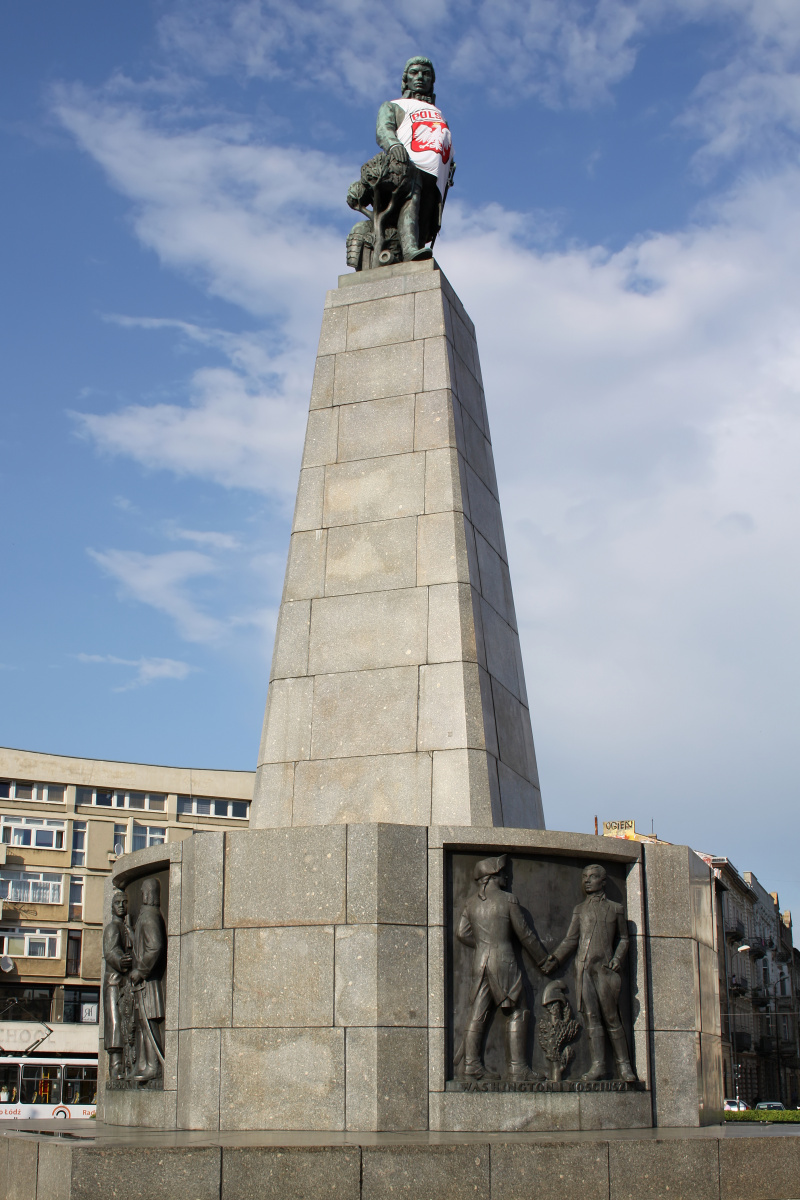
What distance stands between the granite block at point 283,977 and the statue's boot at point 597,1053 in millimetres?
2343

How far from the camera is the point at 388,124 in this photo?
16.6 m

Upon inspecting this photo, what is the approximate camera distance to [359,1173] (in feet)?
29.0

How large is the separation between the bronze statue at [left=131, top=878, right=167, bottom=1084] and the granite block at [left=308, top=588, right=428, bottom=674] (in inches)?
119

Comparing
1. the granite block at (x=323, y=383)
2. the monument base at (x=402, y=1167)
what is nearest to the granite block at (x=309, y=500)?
the granite block at (x=323, y=383)

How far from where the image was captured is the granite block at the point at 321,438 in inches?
578

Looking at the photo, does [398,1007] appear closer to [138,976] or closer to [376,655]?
[138,976]

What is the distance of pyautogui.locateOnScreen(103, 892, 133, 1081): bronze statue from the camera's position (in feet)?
40.5

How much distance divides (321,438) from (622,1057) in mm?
7551

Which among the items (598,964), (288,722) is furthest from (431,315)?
(598,964)

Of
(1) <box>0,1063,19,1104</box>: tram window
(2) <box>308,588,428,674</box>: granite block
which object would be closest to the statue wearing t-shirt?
(2) <box>308,588,428,674</box>: granite block

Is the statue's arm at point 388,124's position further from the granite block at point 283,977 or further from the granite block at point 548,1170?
the granite block at point 548,1170

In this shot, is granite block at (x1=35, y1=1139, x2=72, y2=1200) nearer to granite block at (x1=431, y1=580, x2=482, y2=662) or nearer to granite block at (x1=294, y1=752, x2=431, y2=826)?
granite block at (x1=294, y1=752, x2=431, y2=826)

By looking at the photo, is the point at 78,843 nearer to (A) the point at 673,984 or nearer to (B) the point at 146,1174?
(A) the point at 673,984

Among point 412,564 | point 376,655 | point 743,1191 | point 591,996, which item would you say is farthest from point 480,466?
point 743,1191
